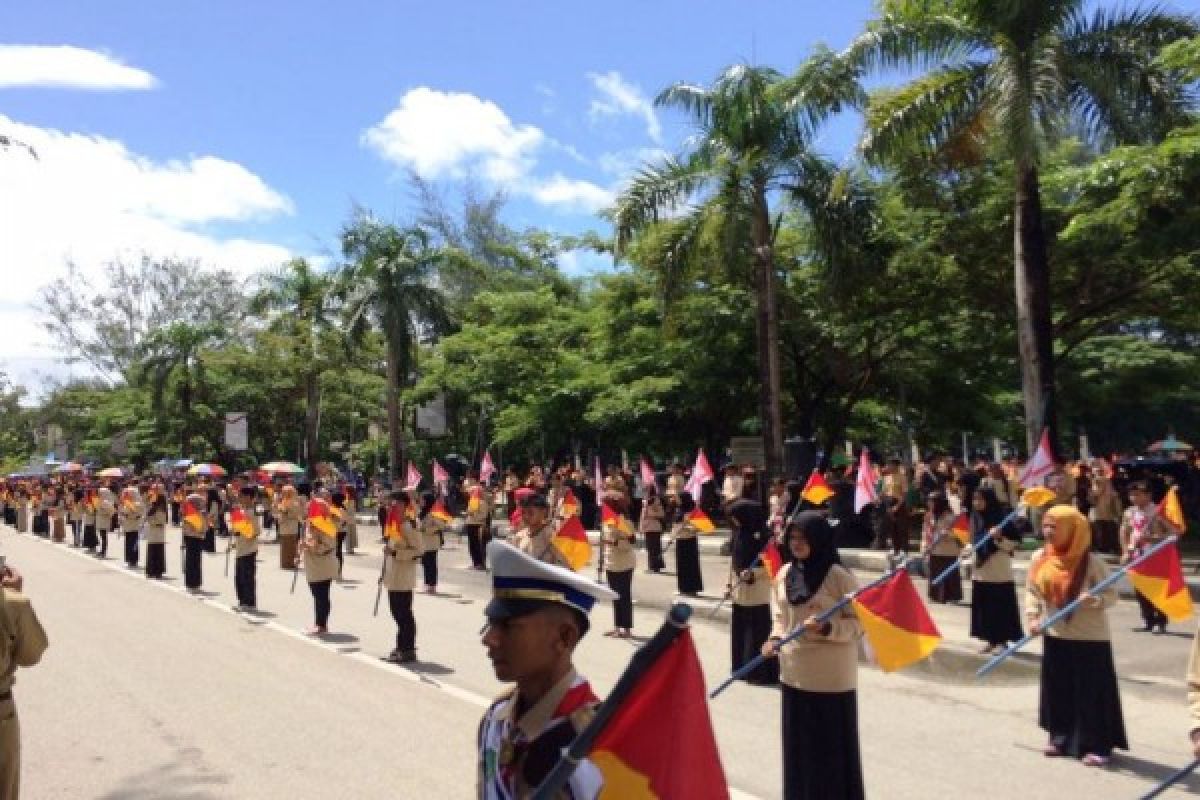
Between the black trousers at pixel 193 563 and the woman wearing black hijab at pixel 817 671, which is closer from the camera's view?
the woman wearing black hijab at pixel 817 671

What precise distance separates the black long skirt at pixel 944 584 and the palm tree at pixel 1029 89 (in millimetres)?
2756

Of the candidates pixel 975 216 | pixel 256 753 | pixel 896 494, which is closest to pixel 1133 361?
pixel 975 216

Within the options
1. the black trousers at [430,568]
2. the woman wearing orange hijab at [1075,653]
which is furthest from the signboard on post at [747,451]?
the woman wearing orange hijab at [1075,653]

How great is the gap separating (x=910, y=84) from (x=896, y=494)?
7256 mm

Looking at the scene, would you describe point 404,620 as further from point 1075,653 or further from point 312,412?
point 312,412

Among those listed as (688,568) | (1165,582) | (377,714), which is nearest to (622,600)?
(377,714)

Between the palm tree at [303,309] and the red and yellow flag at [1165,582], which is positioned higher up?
the palm tree at [303,309]

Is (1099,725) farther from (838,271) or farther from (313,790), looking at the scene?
(838,271)

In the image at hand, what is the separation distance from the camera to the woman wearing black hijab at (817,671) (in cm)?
565

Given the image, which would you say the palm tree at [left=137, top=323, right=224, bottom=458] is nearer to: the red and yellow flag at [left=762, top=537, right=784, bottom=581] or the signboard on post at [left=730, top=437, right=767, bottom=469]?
the signboard on post at [left=730, top=437, right=767, bottom=469]

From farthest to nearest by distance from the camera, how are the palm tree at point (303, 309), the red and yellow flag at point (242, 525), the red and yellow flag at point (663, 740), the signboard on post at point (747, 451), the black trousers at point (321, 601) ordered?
the palm tree at point (303, 309), the signboard on post at point (747, 451), the red and yellow flag at point (242, 525), the black trousers at point (321, 601), the red and yellow flag at point (663, 740)

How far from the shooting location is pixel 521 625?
2893mm

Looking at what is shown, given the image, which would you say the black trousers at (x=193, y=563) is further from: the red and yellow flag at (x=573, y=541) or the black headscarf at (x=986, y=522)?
the black headscarf at (x=986, y=522)

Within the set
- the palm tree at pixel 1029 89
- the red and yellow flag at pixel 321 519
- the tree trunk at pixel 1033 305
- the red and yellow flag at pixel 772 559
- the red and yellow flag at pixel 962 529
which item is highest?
the palm tree at pixel 1029 89
